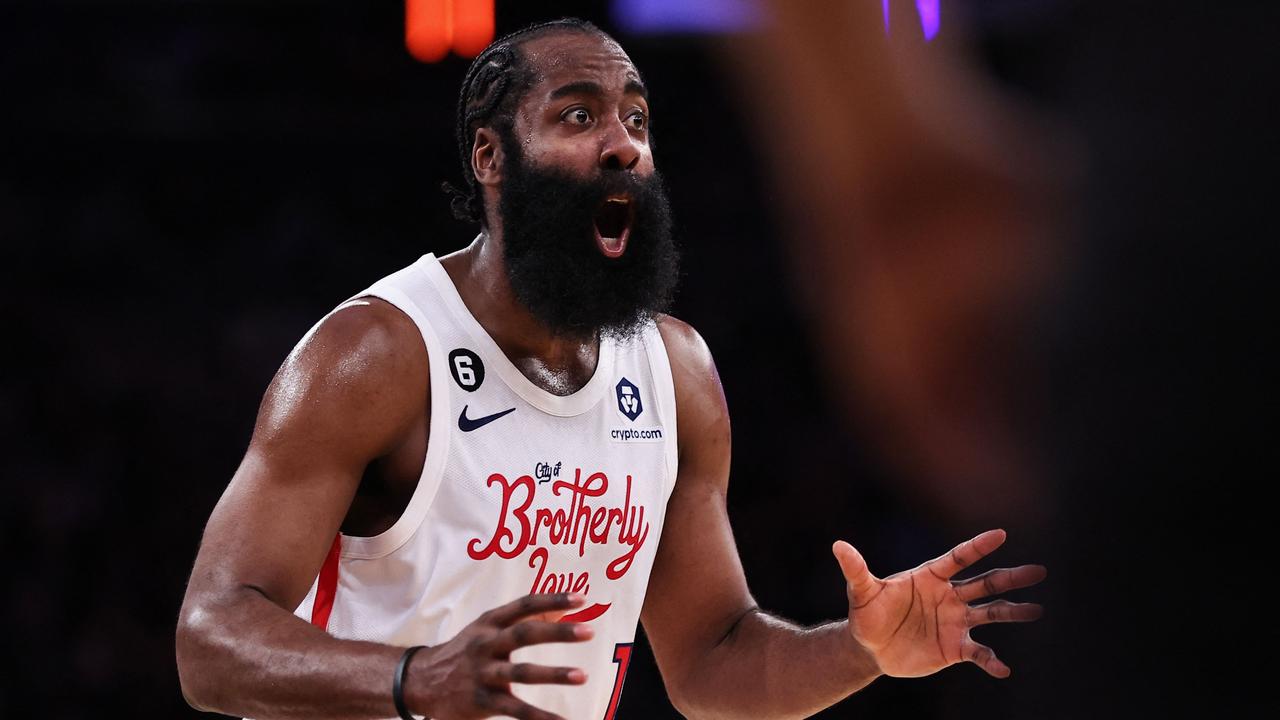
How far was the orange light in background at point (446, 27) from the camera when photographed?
6.89 m

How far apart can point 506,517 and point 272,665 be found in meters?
0.58

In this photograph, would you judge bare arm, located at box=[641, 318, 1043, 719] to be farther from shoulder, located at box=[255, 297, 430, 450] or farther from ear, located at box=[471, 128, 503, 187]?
shoulder, located at box=[255, 297, 430, 450]

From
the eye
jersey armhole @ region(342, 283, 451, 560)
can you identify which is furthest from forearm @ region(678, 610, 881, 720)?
the eye

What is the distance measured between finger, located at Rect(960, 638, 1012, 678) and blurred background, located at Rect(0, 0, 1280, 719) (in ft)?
1.10

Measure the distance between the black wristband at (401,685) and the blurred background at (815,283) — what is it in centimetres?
78

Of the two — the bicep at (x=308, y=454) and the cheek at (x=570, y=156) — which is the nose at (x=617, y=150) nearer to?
the cheek at (x=570, y=156)

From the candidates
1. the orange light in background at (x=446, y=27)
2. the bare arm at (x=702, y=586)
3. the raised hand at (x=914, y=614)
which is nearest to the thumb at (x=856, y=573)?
the raised hand at (x=914, y=614)

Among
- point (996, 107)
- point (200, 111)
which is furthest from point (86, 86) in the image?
point (996, 107)

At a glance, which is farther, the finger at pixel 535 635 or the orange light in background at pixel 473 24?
the orange light in background at pixel 473 24

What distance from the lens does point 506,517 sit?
274 centimetres

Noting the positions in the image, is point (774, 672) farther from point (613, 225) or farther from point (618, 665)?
point (613, 225)

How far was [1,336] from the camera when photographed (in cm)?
665

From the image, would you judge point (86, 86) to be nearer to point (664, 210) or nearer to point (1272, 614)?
point (664, 210)

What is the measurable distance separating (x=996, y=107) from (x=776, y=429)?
6.11 m
